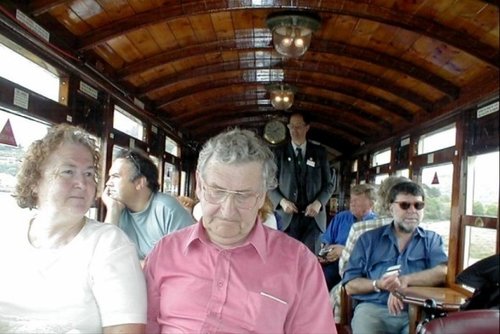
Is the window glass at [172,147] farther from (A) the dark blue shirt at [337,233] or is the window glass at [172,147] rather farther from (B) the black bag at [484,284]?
(B) the black bag at [484,284]

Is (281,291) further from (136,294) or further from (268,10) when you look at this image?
(268,10)

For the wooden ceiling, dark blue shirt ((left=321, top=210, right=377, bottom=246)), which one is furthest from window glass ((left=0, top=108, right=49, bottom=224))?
dark blue shirt ((left=321, top=210, right=377, bottom=246))

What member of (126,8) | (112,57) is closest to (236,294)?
(126,8)

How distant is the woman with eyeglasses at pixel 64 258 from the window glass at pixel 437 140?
917 millimetres

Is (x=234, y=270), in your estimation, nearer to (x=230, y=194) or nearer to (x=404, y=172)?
(x=230, y=194)

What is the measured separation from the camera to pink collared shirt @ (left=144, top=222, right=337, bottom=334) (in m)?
1.32

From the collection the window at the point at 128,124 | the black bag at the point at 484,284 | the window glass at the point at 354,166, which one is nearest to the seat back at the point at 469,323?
the black bag at the point at 484,284

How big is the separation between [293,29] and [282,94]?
364mm

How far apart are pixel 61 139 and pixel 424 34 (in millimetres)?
1199

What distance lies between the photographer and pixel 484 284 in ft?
2.66

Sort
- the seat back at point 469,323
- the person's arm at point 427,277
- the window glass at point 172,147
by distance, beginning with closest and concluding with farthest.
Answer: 1. the seat back at point 469,323
2. the person's arm at point 427,277
3. the window glass at point 172,147

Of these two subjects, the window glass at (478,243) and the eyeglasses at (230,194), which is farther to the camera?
the eyeglasses at (230,194)

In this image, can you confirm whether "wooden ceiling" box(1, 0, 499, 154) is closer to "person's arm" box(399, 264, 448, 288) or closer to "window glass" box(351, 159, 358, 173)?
"window glass" box(351, 159, 358, 173)

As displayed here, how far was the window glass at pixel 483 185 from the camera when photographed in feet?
2.53
